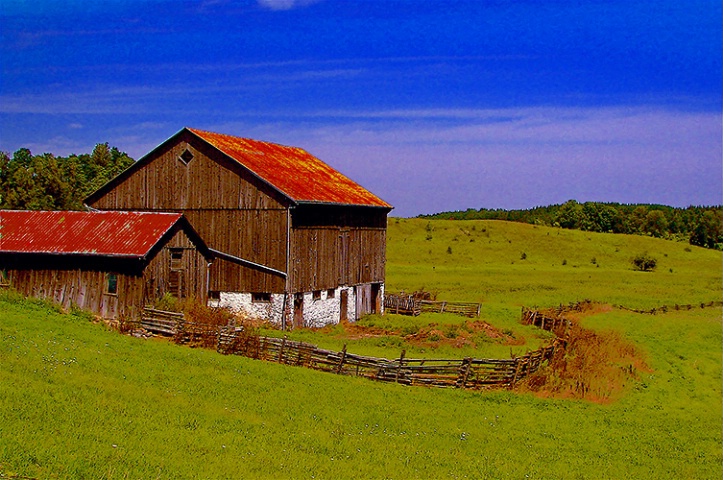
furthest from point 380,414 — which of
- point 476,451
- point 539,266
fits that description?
point 539,266

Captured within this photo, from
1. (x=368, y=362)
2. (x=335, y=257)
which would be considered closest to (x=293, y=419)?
(x=368, y=362)

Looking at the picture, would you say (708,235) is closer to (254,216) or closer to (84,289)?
(254,216)

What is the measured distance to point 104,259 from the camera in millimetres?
34188

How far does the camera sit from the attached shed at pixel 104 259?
34.0m

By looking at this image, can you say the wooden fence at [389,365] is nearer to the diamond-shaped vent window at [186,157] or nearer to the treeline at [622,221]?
the diamond-shaped vent window at [186,157]

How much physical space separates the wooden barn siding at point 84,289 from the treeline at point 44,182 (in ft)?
152

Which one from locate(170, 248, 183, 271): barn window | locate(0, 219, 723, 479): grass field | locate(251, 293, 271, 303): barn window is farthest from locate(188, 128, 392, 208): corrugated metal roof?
locate(0, 219, 723, 479): grass field

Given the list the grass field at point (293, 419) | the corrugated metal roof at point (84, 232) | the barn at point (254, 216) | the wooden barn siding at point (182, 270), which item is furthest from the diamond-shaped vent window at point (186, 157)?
the grass field at point (293, 419)

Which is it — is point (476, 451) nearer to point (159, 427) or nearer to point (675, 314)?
point (159, 427)

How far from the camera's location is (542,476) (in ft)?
56.2

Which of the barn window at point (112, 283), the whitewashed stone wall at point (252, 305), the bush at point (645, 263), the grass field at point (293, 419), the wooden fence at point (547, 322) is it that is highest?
the bush at point (645, 263)

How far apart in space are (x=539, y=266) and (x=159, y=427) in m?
70.5

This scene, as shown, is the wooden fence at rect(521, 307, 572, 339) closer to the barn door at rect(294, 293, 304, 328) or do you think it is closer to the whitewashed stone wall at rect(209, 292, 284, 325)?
the barn door at rect(294, 293, 304, 328)

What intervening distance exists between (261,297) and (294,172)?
28.5 feet
